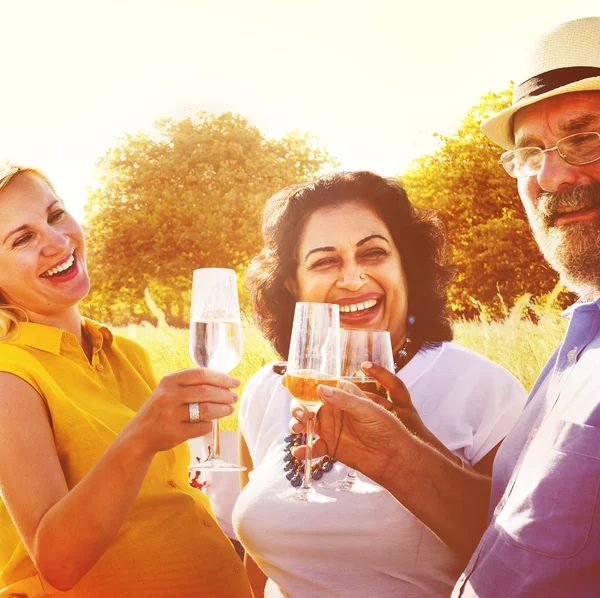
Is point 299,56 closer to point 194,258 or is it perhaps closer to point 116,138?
point 194,258

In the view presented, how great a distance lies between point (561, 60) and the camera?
2354 mm

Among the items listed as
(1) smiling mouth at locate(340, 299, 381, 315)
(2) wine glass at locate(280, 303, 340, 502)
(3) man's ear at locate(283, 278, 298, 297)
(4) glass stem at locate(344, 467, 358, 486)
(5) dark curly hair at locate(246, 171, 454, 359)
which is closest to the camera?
(2) wine glass at locate(280, 303, 340, 502)

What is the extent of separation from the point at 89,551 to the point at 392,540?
1.00 metres

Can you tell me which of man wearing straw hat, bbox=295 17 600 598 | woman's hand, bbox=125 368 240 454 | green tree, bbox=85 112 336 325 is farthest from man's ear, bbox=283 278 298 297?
green tree, bbox=85 112 336 325

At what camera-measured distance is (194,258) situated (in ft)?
36.2

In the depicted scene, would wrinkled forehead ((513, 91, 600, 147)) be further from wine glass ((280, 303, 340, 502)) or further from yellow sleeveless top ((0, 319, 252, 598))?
yellow sleeveless top ((0, 319, 252, 598))

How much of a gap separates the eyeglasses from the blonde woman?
53.5 inches

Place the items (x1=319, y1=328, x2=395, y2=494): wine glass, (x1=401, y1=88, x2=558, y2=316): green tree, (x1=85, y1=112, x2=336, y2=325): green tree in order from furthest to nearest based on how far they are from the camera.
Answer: (x1=85, y1=112, x2=336, y2=325): green tree, (x1=401, y1=88, x2=558, y2=316): green tree, (x1=319, y1=328, x2=395, y2=494): wine glass

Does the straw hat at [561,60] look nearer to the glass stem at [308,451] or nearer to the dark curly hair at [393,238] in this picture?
the dark curly hair at [393,238]

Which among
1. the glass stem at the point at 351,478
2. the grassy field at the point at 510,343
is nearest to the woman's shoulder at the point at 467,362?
the glass stem at the point at 351,478

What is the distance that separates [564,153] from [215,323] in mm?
1337

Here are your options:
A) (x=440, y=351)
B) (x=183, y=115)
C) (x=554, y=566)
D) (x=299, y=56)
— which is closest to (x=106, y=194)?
(x=183, y=115)

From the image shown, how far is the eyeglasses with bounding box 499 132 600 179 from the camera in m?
2.30

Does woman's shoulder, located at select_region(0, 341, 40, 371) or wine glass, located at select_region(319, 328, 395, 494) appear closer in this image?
woman's shoulder, located at select_region(0, 341, 40, 371)
